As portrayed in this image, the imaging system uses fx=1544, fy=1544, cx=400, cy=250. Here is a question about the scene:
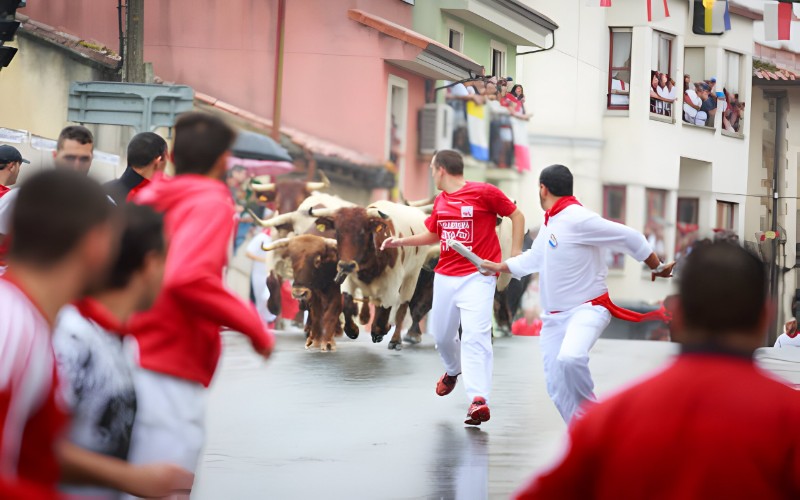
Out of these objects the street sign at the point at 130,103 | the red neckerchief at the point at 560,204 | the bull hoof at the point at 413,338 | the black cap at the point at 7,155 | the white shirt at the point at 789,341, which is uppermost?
the street sign at the point at 130,103

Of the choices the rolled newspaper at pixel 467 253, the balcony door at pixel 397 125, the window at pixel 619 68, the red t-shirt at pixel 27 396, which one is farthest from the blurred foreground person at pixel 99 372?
the window at pixel 619 68

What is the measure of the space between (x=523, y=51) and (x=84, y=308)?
116ft

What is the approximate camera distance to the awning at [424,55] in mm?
30344

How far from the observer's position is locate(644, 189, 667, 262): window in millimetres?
40131

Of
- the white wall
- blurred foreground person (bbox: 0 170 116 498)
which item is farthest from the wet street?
the white wall

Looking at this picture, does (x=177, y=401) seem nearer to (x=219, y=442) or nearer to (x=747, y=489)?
(x=747, y=489)

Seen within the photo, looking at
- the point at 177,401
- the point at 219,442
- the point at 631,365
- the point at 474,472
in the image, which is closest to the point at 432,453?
the point at 474,472

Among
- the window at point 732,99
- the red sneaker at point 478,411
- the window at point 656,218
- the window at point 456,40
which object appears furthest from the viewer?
the window at point 732,99

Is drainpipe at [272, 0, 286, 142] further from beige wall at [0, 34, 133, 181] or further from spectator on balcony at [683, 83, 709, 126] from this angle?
spectator on balcony at [683, 83, 709, 126]

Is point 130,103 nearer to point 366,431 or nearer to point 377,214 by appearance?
point 377,214

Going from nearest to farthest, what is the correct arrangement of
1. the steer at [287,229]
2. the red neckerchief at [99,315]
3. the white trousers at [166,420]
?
the red neckerchief at [99,315] → the white trousers at [166,420] → the steer at [287,229]

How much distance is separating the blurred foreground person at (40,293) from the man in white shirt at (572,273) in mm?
6061

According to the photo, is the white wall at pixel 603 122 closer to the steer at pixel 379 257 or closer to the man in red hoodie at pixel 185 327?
the steer at pixel 379 257

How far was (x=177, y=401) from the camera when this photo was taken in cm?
476
